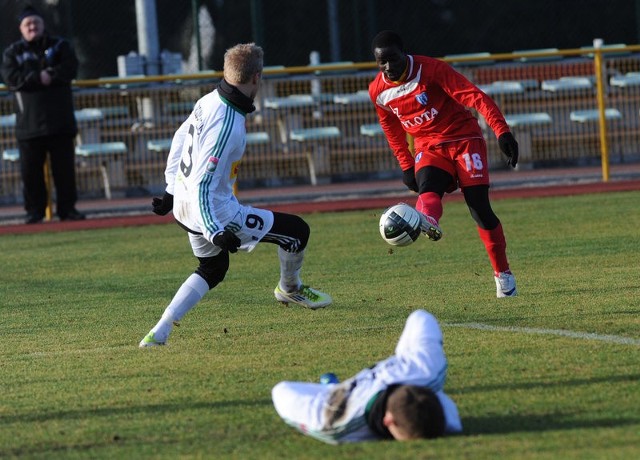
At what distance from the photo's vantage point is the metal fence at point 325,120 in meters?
17.8

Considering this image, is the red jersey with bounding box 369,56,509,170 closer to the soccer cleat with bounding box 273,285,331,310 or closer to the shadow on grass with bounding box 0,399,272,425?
the soccer cleat with bounding box 273,285,331,310

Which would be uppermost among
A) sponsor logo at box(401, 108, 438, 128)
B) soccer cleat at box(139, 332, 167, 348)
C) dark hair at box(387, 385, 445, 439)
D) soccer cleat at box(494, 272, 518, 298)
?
sponsor logo at box(401, 108, 438, 128)

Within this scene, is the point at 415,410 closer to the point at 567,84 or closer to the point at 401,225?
the point at 401,225

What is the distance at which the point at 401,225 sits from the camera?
783cm

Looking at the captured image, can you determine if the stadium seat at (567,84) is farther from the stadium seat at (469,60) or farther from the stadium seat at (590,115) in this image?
the stadium seat at (469,60)

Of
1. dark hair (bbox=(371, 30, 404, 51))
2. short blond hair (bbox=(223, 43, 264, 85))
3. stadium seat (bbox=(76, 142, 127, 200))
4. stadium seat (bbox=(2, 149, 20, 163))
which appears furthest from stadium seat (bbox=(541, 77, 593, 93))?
short blond hair (bbox=(223, 43, 264, 85))

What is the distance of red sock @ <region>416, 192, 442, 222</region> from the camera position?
26.8 feet

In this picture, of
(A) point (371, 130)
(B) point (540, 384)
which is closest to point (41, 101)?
(A) point (371, 130)

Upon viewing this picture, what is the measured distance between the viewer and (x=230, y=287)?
9.61 meters

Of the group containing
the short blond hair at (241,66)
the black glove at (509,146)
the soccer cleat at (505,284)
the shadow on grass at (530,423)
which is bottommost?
the soccer cleat at (505,284)

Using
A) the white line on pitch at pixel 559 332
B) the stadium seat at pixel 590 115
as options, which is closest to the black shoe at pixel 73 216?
the stadium seat at pixel 590 115

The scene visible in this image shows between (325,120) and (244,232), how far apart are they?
1156cm

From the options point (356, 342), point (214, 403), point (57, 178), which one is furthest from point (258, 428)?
point (57, 178)

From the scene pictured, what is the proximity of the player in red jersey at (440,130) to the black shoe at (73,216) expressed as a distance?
7.99 meters
